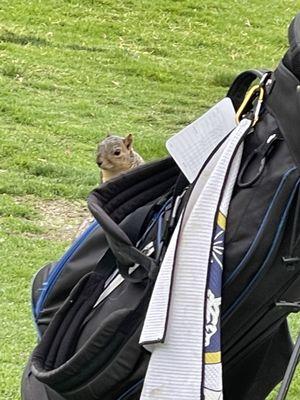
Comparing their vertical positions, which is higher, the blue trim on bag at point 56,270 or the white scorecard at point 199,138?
the white scorecard at point 199,138

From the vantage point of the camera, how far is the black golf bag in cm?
269

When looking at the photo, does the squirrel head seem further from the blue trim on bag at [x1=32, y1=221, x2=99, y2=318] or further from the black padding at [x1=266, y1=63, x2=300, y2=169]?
the black padding at [x1=266, y1=63, x2=300, y2=169]

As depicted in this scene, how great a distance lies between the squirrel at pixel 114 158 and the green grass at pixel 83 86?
81 cm

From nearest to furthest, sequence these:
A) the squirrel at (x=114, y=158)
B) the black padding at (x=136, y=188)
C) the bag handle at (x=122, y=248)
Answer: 1. the bag handle at (x=122, y=248)
2. the black padding at (x=136, y=188)
3. the squirrel at (x=114, y=158)

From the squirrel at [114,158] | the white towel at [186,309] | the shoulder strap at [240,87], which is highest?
the shoulder strap at [240,87]

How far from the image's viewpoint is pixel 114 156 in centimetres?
512

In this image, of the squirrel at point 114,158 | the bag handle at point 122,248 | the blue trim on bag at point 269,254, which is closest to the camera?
the blue trim on bag at point 269,254

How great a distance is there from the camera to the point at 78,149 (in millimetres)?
8305

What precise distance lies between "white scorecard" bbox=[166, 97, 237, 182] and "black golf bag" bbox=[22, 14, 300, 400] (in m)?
0.06

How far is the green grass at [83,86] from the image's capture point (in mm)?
6180

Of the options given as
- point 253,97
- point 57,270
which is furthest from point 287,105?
point 57,270

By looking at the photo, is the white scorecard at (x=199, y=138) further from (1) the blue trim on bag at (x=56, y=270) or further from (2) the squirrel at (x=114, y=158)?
(2) the squirrel at (x=114, y=158)

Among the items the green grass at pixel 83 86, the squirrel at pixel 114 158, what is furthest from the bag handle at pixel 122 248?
the squirrel at pixel 114 158

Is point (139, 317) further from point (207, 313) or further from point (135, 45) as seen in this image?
point (135, 45)
